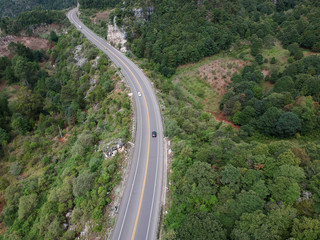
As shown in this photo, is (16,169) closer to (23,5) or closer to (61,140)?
(61,140)

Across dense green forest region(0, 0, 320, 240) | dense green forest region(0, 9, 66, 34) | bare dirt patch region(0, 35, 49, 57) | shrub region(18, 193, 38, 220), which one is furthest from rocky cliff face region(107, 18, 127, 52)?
shrub region(18, 193, 38, 220)

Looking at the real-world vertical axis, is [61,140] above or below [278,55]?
above

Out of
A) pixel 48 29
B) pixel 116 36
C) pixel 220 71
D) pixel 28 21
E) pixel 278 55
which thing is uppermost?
pixel 28 21

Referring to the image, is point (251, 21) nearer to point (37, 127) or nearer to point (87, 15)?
point (87, 15)

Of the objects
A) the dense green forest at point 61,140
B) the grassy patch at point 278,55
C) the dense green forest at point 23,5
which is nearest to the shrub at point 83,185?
the dense green forest at point 61,140

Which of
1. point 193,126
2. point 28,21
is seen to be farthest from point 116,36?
point 193,126

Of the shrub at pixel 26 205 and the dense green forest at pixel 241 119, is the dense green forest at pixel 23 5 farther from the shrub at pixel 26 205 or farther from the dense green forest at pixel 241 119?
the shrub at pixel 26 205
